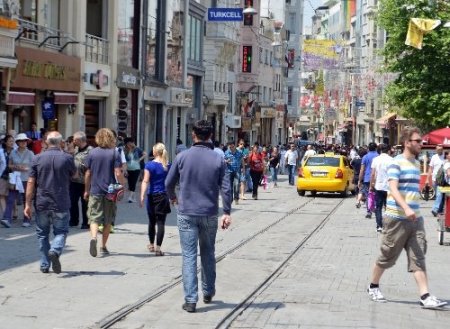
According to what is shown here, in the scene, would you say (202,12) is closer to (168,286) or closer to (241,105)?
(241,105)

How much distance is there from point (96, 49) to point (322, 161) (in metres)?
8.84

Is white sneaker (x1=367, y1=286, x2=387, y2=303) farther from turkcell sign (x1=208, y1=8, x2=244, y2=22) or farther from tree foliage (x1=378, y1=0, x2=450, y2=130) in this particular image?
turkcell sign (x1=208, y1=8, x2=244, y2=22)

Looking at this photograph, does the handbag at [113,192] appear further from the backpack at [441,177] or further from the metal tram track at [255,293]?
the backpack at [441,177]

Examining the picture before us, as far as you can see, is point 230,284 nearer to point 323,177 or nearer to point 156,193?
point 156,193

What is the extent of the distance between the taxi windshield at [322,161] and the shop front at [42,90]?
836 cm

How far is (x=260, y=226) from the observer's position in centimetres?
2081

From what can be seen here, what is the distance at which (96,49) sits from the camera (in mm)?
34000

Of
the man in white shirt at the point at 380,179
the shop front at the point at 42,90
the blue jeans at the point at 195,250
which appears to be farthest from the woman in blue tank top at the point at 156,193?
the shop front at the point at 42,90

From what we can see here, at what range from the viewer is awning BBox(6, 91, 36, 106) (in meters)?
25.3

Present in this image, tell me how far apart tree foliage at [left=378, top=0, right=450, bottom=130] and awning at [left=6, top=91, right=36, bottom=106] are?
651 inches

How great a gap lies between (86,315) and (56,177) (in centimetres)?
303

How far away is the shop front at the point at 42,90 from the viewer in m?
26.2

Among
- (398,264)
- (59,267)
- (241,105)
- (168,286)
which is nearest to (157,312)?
(168,286)

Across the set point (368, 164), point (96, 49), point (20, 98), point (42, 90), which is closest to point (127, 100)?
point (96, 49)
